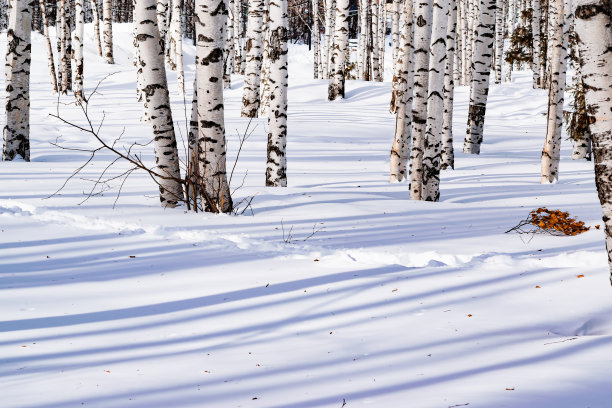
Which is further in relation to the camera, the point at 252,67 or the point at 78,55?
the point at 78,55

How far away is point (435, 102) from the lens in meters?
8.64

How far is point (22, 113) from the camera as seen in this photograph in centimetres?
1016

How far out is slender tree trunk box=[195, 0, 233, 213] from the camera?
264 inches

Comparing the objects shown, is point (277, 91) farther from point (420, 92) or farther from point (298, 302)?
point (298, 302)

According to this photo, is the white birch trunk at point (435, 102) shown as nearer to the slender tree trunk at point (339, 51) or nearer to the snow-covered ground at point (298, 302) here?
the snow-covered ground at point (298, 302)

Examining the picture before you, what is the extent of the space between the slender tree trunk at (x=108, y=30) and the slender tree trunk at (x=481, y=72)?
19.6 meters

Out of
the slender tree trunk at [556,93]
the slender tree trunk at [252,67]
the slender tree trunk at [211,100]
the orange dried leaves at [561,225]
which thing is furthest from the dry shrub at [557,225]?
the slender tree trunk at [252,67]

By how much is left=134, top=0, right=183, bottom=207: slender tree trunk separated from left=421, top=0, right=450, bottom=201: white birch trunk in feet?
11.7

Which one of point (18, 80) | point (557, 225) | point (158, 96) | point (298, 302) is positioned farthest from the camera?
point (18, 80)

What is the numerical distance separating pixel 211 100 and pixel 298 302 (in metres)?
3.31

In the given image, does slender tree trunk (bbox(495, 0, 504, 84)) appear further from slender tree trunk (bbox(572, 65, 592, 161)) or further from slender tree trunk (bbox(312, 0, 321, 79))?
slender tree trunk (bbox(572, 65, 592, 161))

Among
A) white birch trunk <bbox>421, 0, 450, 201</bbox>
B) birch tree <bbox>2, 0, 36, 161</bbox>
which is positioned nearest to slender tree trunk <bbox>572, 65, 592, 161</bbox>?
white birch trunk <bbox>421, 0, 450, 201</bbox>

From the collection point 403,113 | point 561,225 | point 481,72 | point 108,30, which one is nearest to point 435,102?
point 403,113

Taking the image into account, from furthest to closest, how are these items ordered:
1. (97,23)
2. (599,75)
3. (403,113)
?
(97,23)
(403,113)
(599,75)
